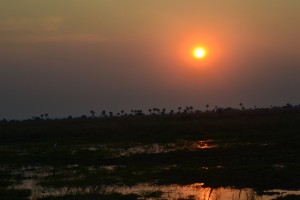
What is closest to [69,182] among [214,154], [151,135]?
[214,154]

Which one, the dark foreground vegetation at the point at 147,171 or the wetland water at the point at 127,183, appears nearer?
the wetland water at the point at 127,183

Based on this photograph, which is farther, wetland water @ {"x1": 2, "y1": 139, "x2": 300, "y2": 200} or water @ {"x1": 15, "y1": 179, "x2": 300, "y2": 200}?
wetland water @ {"x1": 2, "y1": 139, "x2": 300, "y2": 200}

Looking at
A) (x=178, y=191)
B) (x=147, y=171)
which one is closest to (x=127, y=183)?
(x=178, y=191)

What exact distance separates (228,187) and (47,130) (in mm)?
46738

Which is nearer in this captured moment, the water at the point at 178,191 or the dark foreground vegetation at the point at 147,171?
the water at the point at 178,191

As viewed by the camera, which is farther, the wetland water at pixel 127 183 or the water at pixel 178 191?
the wetland water at pixel 127 183

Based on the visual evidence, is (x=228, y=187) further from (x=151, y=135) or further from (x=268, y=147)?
(x=151, y=135)

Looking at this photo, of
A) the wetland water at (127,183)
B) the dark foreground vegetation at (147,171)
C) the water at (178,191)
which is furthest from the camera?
the dark foreground vegetation at (147,171)

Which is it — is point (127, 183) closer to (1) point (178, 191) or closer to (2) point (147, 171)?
A: (1) point (178, 191)

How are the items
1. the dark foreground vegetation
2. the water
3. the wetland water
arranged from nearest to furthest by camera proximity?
the water < the wetland water < the dark foreground vegetation

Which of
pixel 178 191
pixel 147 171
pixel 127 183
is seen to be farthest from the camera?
pixel 147 171

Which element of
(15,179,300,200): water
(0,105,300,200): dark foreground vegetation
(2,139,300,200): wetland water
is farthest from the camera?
(0,105,300,200): dark foreground vegetation

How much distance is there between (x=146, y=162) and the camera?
29.8 m

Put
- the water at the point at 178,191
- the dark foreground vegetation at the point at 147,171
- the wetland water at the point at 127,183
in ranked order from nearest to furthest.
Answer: the water at the point at 178,191, the wetland water at the point at 127,183, the dark foreground vegetation at the point at 147,171
